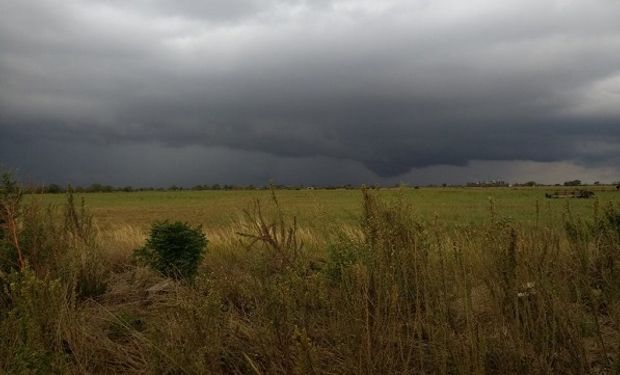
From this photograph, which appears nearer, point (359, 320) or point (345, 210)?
point (359, 320)

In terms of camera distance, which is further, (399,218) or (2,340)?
(399,218)

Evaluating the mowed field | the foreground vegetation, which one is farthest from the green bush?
the mowed field

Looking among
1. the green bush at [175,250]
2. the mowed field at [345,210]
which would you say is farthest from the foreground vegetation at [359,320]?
the green bush at [175,250]

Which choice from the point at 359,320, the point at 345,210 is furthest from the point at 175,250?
the point at 359,320

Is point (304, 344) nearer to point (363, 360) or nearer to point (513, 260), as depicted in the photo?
point (363, 360)

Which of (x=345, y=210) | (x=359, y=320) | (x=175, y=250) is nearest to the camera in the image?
(x=359, y=320)

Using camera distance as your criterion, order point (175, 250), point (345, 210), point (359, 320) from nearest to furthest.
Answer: point (359, 320) → point (175, 250) → point (345, 210)

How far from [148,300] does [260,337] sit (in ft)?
8.11

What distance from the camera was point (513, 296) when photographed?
3.54 meters

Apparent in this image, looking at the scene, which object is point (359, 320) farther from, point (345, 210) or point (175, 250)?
point (345, 210)

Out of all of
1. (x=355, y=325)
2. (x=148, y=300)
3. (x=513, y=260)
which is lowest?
(x=148, y=300)

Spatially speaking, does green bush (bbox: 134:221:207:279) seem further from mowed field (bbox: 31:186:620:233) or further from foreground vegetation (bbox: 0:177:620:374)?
mowed field (bbox: 31:186:620:233)

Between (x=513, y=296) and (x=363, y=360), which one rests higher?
(x=513, y=296)

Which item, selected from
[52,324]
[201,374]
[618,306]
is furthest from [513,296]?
[52,324]
